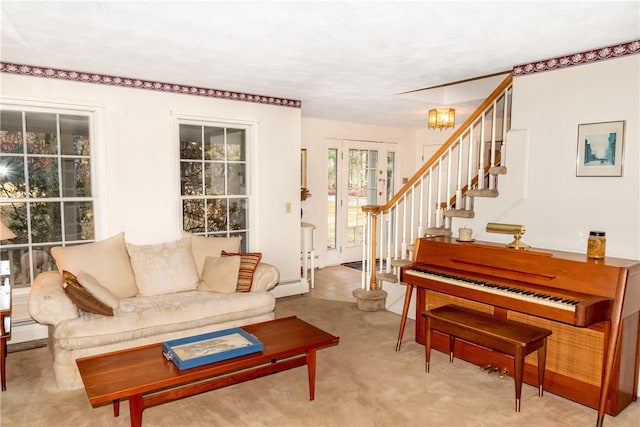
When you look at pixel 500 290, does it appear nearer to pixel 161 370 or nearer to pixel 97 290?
pixel 161 370

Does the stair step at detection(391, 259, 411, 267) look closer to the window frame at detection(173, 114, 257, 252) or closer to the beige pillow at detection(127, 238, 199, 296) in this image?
the window frame at detection(173, 114, 257, 252)

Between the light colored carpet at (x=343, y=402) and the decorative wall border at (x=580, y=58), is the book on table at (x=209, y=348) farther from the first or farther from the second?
the decorative wall border at (x=580, y=58)

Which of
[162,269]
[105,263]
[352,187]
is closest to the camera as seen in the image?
[105,263]

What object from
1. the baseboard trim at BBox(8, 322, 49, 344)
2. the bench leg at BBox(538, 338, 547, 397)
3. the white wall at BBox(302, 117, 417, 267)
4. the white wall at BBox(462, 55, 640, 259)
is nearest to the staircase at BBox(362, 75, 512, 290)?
the white wall at BBox(462, 55, 640, 259)

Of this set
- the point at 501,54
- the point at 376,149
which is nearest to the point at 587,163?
the point at 501,54

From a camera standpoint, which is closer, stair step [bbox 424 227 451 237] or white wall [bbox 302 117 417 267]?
stair step [bbox 424 227 451 237]

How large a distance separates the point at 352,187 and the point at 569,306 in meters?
4.74

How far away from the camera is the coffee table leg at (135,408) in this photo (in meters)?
2.21

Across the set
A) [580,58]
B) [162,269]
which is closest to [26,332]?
[162,269]

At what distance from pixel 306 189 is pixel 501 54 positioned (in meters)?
3.45

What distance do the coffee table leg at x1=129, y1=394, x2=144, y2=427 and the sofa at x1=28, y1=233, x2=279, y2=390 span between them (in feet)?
3.29

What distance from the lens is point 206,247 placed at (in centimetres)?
414

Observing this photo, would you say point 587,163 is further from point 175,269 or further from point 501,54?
point 175,269

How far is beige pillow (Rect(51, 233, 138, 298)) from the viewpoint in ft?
11.2
